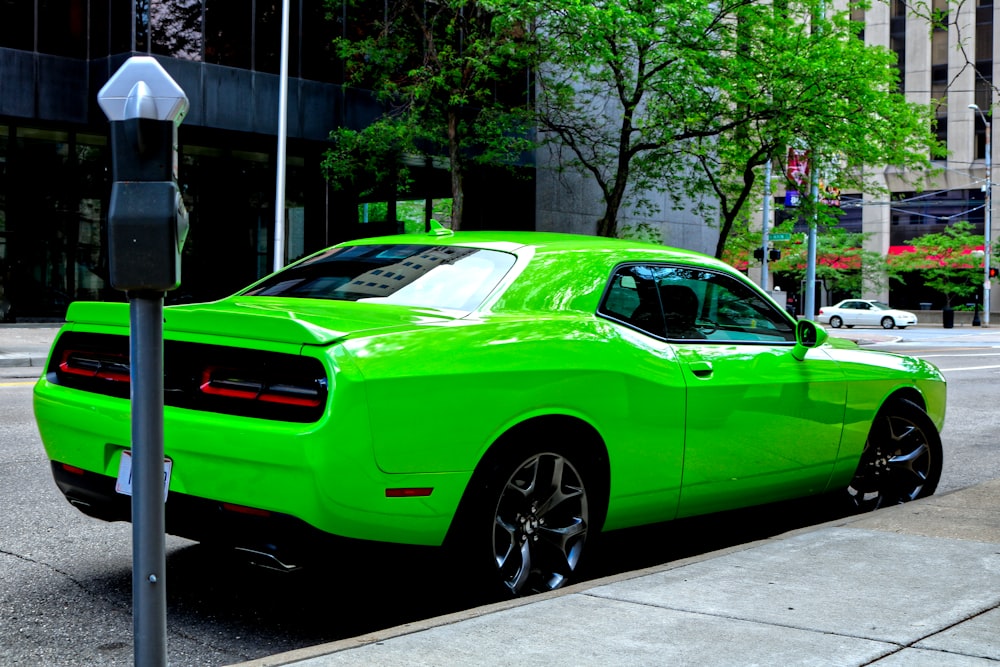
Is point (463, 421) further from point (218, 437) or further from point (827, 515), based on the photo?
point (827, 515)

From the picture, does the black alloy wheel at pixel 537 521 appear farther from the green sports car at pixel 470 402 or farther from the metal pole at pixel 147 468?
the metal pole at pixel 147 468

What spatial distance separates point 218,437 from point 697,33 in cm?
2034

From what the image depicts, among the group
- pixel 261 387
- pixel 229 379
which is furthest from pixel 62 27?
pixel 261 387

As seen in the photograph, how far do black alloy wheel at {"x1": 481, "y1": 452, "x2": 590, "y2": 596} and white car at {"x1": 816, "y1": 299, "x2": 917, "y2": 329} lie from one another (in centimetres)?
5368

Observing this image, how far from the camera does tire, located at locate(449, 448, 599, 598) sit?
4.40m

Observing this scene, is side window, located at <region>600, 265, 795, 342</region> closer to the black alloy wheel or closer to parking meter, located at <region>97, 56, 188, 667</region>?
the black alloy wheel

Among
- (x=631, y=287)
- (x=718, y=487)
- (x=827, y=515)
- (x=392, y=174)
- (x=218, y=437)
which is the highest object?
(x=392, y=174)

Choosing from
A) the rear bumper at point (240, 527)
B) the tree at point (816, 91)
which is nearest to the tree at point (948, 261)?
the tree at point (816, 91)

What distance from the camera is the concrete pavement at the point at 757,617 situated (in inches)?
144

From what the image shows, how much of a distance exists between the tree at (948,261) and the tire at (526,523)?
61.9m

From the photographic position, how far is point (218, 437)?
417 cm

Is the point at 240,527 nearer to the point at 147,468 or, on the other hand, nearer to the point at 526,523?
the point at 526,523

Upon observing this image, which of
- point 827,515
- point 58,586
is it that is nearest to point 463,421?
point 58,586

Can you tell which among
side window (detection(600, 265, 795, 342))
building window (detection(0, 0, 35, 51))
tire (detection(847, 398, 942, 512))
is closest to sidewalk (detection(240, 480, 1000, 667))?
side window (detection(600, 265, 795, 342))
